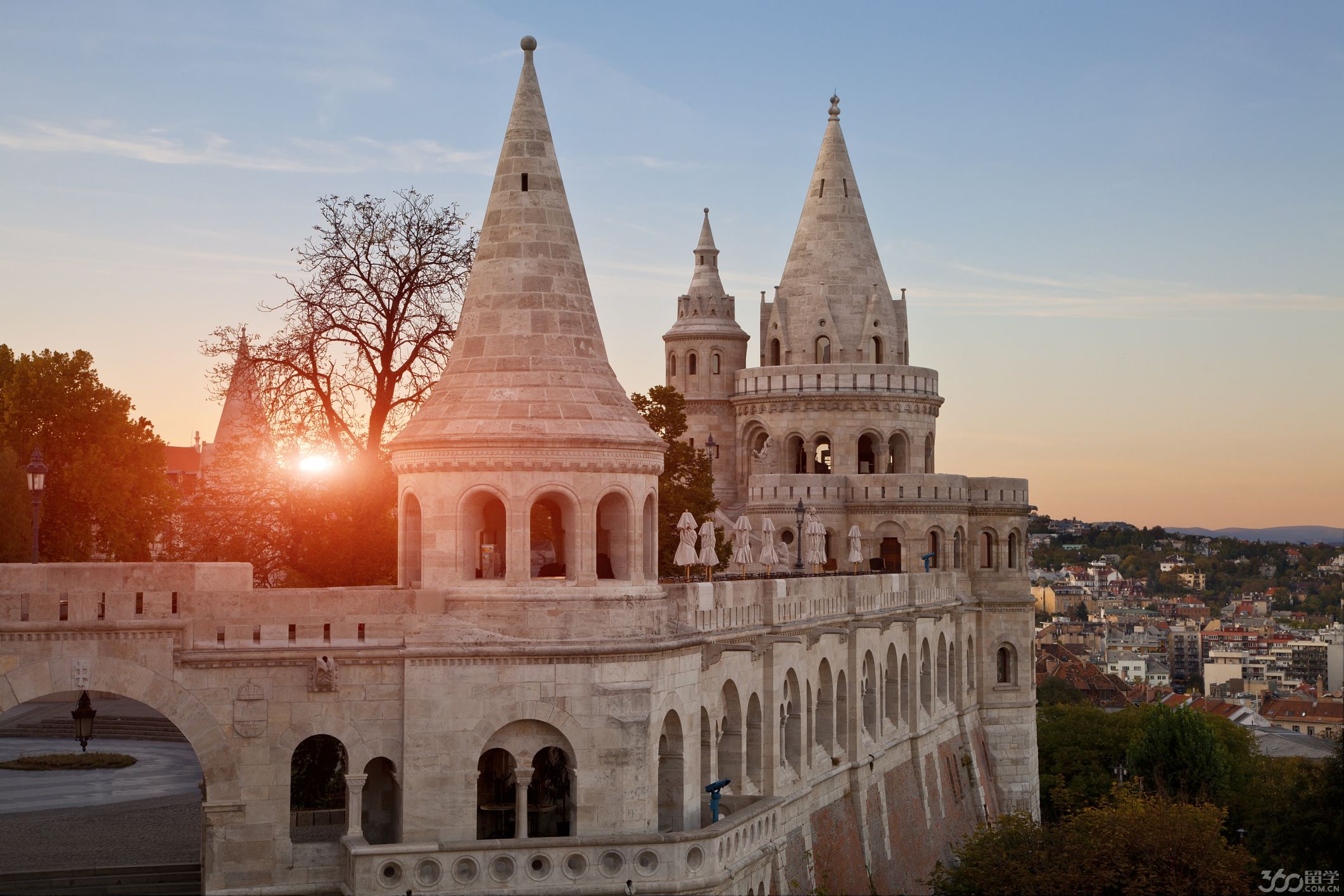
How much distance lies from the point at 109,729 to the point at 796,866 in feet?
108

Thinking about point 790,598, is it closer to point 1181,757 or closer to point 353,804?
point 353,804

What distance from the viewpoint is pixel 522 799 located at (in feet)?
89.7

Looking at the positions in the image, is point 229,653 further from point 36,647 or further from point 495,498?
point 495,498

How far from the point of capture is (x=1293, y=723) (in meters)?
175

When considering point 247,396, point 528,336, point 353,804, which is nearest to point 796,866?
point 353,804

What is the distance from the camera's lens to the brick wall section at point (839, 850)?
1480 inches

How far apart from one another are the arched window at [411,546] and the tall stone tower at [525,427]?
0.03 metres

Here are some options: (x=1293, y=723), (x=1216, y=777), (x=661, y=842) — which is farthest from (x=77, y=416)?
(x=1293, y=723)

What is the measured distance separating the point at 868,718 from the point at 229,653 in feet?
72.7

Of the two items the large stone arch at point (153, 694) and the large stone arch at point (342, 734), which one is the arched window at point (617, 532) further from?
the large stone arch at point (153, 694)

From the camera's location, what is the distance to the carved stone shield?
87.1 ft

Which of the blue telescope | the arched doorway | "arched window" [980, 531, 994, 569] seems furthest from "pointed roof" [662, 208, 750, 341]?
the blue telescope

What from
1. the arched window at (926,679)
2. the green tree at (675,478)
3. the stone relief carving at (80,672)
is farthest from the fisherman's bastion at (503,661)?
the arched window at (926,679)

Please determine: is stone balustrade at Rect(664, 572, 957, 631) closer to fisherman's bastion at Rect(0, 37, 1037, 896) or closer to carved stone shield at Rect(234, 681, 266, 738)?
fisherman's bastion at Rect(0, 37, 1037, 896)
